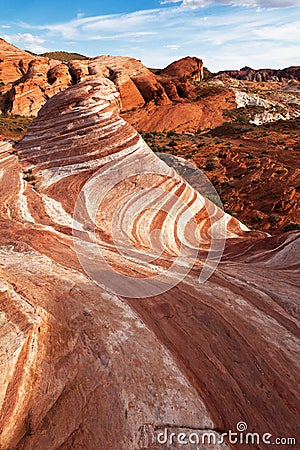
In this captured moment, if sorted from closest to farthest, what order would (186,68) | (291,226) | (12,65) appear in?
(291,226) < (12,65) < (186,68)

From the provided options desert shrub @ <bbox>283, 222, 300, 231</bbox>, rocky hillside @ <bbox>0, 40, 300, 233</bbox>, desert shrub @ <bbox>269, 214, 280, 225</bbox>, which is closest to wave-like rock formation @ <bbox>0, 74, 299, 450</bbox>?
desert shrub @ <bbox>283, 222, 300, 231</bbox>

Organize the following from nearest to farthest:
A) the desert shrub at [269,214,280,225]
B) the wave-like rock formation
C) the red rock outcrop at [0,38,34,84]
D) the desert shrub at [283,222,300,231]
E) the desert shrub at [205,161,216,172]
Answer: the wave-like rock formation < the desert shrub at [283,222,300,231] < the desert shrub at [269,214,280,225] < the desert shrub at [205,161,216,172] < the red rock outcrop at [0,38,34,84]

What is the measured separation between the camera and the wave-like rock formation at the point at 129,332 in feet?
9.49

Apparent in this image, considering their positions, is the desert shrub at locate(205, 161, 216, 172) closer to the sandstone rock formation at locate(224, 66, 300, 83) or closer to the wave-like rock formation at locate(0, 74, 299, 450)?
the wave-like rock formation at locate(0, 74, 299, 450)

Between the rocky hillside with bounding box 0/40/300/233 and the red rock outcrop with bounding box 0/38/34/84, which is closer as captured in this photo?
the rocky hillside with bounding box 0/40/300/233

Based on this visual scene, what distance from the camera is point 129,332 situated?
3729 millimetres

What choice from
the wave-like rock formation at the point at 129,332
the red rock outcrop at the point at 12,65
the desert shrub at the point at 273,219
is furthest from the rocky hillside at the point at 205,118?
the wave-like rock formation at the point at 129,332

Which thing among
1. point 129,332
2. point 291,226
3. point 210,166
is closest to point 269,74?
point 210,166

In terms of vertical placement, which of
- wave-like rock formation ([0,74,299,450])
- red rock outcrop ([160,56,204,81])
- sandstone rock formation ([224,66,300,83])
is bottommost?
wave-like rock formation ([0,74,299,450])

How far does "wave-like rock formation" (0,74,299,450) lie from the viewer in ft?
9.49

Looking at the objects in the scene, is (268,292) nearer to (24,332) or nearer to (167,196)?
(24,332)

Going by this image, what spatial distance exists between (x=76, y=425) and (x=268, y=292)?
3583 mm

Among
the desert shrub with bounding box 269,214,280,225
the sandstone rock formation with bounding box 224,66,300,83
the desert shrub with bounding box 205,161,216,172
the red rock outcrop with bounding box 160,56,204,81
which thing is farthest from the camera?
the sandstone rock formation with bounding box 224,66,300,83

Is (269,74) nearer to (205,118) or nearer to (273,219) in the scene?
(205,118)
